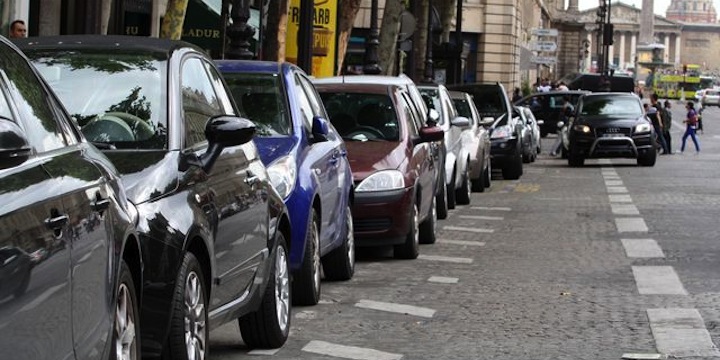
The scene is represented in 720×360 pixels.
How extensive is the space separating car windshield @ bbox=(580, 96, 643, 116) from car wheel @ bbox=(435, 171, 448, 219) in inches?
732

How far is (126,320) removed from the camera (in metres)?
6.05

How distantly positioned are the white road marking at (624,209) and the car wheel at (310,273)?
10.9 m

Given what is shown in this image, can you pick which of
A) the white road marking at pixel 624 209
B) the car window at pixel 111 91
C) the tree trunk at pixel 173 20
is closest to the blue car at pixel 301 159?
the car window at pixel 111 91

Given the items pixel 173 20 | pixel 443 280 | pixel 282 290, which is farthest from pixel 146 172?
pixel 173 20

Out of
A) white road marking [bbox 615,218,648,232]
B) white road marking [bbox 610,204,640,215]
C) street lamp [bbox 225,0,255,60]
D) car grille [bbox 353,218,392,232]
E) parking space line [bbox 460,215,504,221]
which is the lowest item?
parking space line [bbox 460,215,504,221]

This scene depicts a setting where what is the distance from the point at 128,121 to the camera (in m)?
7.67

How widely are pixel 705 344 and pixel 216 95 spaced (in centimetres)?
317

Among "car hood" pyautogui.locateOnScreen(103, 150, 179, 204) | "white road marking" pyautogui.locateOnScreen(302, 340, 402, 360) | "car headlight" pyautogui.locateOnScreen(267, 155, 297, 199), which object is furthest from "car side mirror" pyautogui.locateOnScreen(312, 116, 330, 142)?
"car hood" pyautogui.locateOnScreen(103, 150, 179, 204)

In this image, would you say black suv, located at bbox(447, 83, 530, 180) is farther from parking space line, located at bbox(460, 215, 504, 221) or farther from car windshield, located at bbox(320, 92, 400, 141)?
car windshield, located at bbox(320, 92, 400, 141)

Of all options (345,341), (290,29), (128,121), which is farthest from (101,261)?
(290,29)

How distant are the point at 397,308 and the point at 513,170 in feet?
67.7

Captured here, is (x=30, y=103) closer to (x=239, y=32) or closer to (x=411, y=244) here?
(x=411, y=244)

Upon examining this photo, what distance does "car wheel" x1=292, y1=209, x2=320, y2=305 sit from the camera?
35.7 ft

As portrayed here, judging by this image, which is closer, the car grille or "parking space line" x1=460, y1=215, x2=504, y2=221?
the car grille
